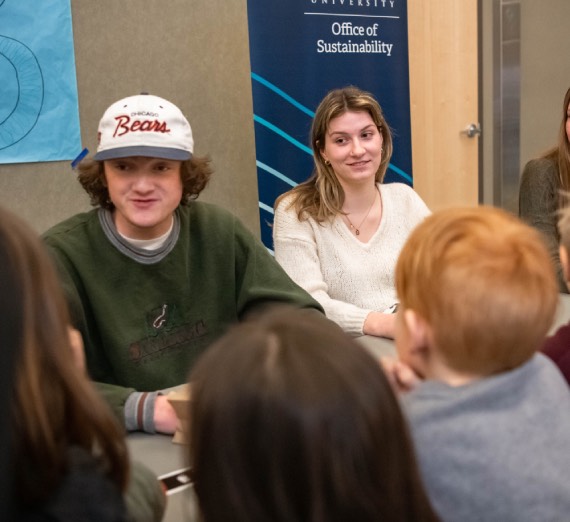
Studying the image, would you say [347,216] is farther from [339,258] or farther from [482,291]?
[482,291]

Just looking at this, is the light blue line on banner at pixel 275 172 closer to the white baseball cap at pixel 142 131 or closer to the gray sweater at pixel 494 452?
the white baseball cap at pixel 142 131

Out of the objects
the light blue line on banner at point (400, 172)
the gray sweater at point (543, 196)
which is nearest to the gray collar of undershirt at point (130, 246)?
the gray sweater at point (543, 196)

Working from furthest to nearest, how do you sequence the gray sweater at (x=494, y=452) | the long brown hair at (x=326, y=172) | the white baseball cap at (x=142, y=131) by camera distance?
the long brown hair at (x=326, y=172) → the white baseball cap at (x=142, y=131) → the gray sweater at (x=494, y=452)

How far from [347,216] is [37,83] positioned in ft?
4.62

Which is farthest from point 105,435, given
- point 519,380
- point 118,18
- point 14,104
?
point 118,18

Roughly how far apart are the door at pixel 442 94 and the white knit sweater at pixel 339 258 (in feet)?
6.86

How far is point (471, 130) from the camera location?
452 centimetres

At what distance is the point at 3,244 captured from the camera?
0.74 metres

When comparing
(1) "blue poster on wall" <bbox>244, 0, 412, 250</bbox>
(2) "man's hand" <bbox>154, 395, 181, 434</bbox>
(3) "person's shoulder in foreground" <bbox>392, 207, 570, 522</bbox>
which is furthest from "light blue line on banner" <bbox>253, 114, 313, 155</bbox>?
(3) "person's shoulder in foreground" <bbox>392, 207, 570, 522</bbox>

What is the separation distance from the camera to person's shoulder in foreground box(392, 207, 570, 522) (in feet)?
2.83

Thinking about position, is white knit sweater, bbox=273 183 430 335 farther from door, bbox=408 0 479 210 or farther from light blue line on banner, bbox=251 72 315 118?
door, bbox=408 0 479 210

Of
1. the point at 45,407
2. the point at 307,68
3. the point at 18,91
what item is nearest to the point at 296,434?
the point at 45,407

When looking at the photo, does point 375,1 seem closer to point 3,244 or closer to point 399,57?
point 399,57

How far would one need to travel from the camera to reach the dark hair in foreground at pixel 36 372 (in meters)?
0.73
